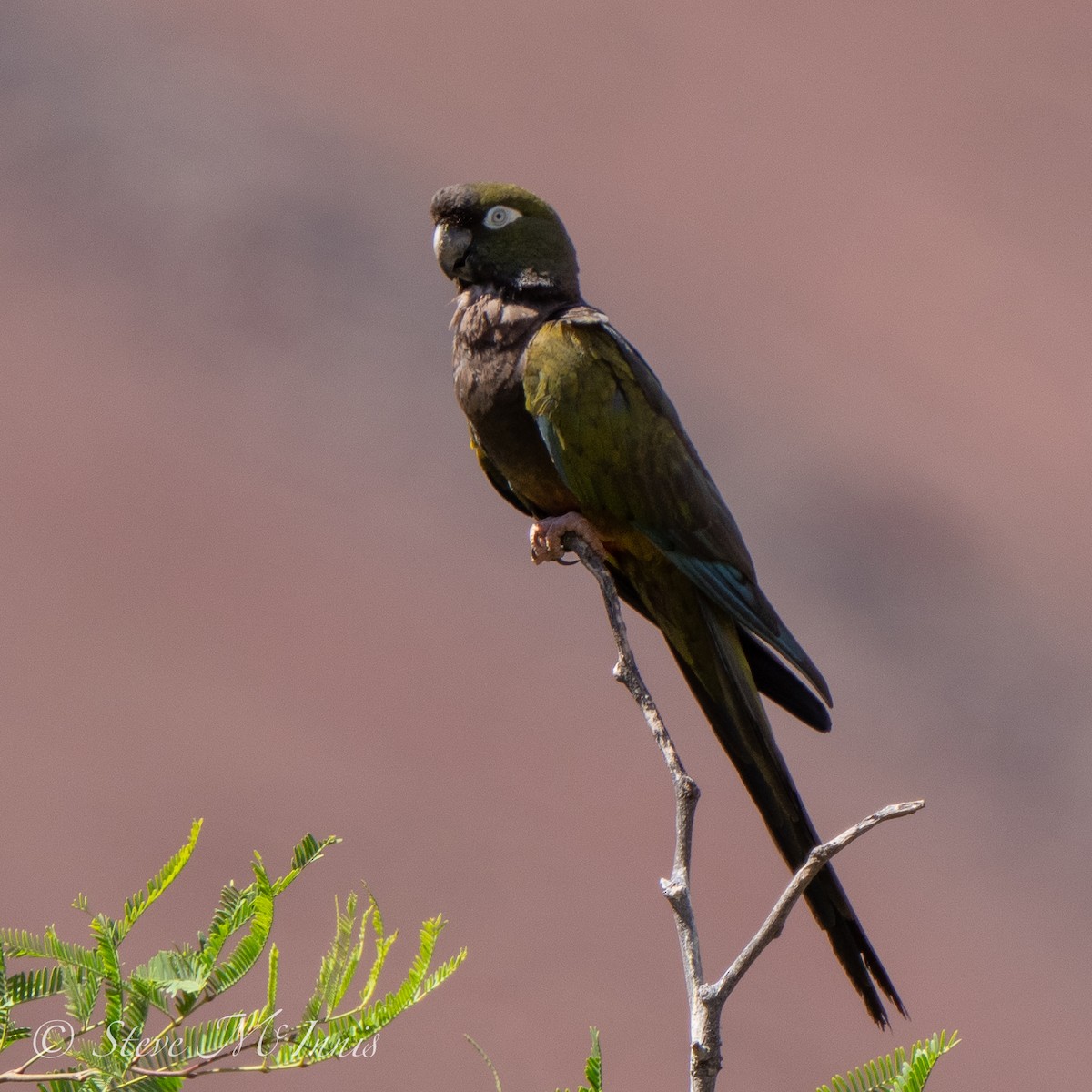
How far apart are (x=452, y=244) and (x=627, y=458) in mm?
738

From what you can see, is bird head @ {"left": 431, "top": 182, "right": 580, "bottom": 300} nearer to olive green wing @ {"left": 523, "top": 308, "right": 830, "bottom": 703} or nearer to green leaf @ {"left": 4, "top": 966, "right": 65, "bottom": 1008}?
olive green wing @ {"left": 523, "top": 308, "right": 830, "bottom": 703}

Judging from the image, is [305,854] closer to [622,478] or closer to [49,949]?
[49,949]

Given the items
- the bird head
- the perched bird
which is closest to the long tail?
the perched bird

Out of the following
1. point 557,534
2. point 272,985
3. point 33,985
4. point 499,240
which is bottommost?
point 272,985

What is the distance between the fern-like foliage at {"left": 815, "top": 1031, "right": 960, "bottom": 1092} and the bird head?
7.02ft

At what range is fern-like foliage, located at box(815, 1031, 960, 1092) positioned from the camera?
119 centimetres

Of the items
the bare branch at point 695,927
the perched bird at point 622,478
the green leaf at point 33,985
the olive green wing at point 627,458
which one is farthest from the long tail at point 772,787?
the green leaf at point 33,985

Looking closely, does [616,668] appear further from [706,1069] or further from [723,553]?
[723,553]

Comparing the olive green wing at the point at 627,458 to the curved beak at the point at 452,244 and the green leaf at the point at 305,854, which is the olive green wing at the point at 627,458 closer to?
the curved beak at the point at 452,244

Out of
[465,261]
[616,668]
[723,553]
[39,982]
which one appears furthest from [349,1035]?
[465,261]

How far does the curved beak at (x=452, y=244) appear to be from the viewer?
307 centimetres

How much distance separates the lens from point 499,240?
3.06m

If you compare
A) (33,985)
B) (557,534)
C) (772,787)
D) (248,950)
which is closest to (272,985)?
(248,950)

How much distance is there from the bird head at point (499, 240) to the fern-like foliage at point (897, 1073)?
214 centimetres
